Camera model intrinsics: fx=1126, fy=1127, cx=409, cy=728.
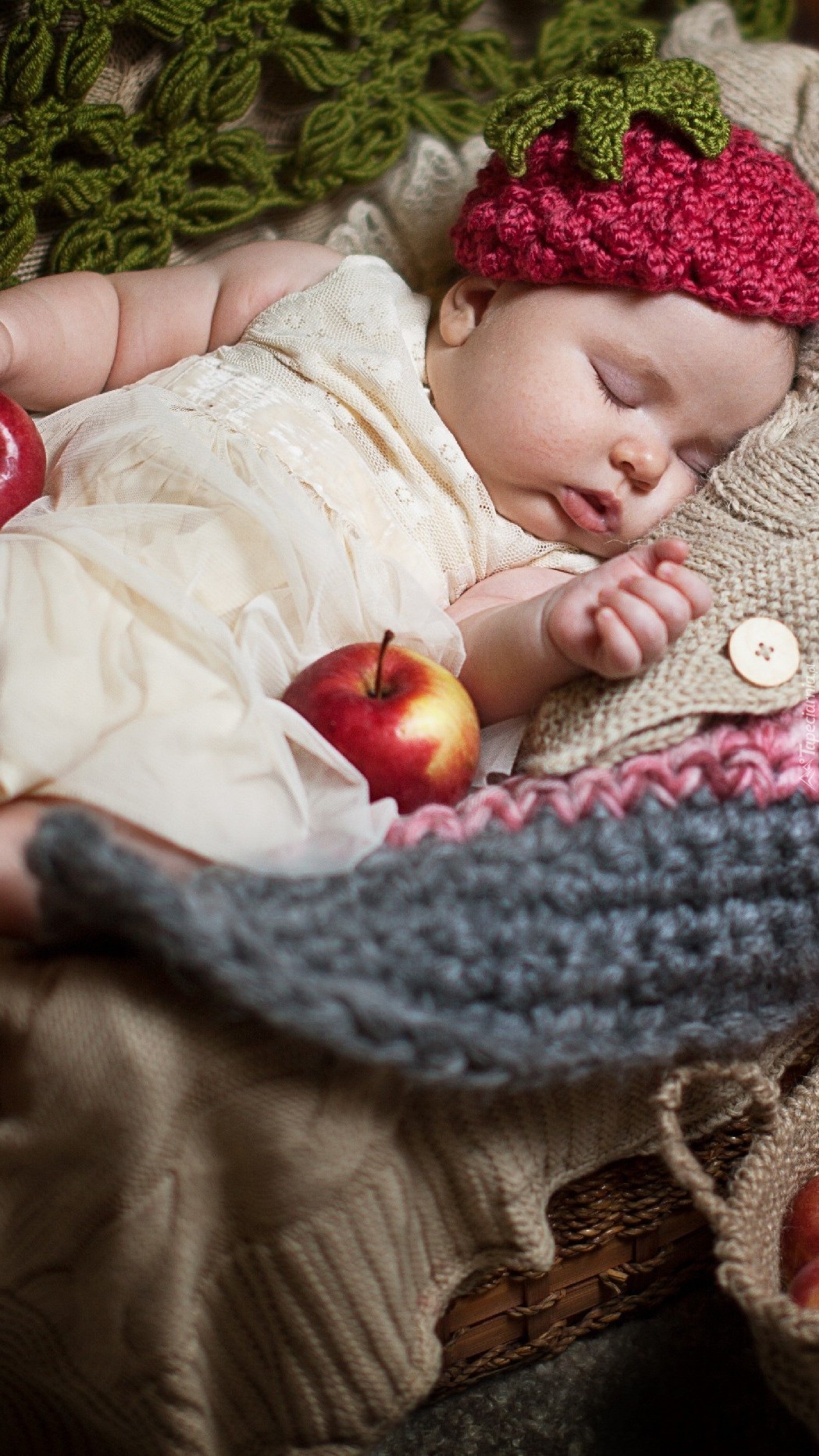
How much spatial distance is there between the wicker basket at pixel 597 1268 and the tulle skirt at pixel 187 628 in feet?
1.23

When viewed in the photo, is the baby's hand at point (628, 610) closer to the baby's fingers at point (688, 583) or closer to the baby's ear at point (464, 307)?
the baby's fingers at point (688, 583)

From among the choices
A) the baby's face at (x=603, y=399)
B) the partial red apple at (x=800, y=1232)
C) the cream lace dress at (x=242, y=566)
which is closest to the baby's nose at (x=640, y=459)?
the baby's face at (x=603, y=399)

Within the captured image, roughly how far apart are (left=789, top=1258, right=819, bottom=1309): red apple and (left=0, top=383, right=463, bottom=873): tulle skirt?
1.57 feet

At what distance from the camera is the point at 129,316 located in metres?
1.23

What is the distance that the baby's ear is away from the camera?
4.09 feet

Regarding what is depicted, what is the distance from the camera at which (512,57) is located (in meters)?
1.52

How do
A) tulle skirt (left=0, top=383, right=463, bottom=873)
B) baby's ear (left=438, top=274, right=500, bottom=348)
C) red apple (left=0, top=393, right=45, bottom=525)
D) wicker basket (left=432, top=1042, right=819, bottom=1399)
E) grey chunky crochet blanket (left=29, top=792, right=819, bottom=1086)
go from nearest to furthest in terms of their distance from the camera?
grey chunky crochet blanket (left=29, top=792, right=819, bottom=1086) → tulle skirt (left=0, top=383, right=463, bottom=873) → wicker basket (left=432, top=1042, right=819, bottom=1399) → red apple (left=0, top=393, right=45, bottom=525) → baby's ear (left=438, top=274, right=500, bottom=348)

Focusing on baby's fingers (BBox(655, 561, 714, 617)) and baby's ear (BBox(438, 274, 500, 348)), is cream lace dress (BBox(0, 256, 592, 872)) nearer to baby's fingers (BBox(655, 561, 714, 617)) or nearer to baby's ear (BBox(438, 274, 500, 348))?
baby's ear (BBox(438, 274, 500, 348))

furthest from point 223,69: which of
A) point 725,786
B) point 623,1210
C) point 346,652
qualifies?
point 623,1210

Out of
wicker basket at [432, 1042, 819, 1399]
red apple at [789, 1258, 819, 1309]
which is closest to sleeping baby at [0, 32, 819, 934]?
wicker basket at [432, 1042, 819, 1399]

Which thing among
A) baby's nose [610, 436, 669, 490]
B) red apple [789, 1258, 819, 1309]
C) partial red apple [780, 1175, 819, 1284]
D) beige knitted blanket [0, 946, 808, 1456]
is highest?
baby's nose [610, 436, 669, 490]

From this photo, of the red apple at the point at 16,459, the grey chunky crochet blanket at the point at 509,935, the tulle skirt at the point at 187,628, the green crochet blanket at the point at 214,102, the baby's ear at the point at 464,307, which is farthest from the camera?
the baby's ear at the point at 464,307

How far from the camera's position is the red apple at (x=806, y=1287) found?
0.85 m

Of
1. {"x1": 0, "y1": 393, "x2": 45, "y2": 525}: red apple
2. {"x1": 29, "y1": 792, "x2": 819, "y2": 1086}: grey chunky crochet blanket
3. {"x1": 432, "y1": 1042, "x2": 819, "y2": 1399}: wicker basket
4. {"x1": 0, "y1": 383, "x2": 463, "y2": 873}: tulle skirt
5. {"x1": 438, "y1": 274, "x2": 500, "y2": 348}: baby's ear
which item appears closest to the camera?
{"x1": 29, "y1": 792, "x2": 819, "y2": 1086}: grey chunky crochet blanket
